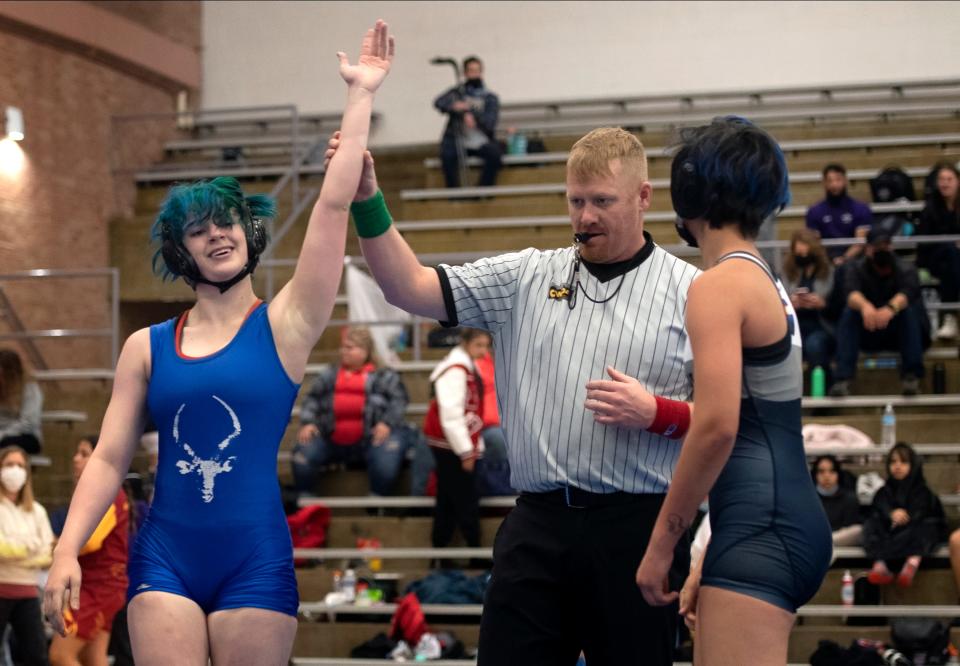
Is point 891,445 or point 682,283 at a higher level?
point 682,283

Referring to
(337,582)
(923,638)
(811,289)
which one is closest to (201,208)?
(923,638)

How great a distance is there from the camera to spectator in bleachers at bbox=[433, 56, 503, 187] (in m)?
13.8

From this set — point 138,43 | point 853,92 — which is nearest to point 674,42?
point 853,92

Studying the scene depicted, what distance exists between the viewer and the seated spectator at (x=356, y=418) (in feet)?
32.0

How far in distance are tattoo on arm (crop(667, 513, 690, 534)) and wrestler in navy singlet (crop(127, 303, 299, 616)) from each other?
3.34 feet

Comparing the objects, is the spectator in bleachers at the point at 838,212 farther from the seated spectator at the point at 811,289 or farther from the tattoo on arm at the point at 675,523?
the tattoo on arm at the point at 675,523

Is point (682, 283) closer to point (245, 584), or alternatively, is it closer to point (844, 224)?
point (245, 584)

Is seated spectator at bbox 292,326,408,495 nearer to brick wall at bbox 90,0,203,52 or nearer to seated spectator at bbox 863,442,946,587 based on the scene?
seated spectator at bbox 863,442,946,587

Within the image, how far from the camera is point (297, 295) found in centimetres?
353

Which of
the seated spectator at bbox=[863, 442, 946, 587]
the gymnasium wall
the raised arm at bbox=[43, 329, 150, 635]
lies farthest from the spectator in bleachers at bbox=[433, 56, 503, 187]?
the raised arm at bbox=[43, 329, 150, 635]

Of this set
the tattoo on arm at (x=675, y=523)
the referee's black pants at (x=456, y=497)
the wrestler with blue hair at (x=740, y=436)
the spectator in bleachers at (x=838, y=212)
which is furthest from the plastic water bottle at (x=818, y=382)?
the tattoo on arm at (x=675, y=523)

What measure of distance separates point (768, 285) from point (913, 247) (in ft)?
28.9

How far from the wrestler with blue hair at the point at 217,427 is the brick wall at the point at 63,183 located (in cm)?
1011

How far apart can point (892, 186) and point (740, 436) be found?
9.64 meters
